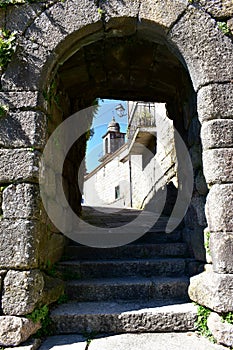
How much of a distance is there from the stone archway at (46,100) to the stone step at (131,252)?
70 centimetres

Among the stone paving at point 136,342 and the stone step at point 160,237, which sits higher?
the stone step at point 160,237

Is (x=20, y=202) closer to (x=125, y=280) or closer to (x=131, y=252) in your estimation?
(x=125, y=280)

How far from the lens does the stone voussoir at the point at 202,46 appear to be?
2.54 metres

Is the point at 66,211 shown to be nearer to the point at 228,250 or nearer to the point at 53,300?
the point at 53,300

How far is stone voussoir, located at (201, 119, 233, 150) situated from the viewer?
241 centimetres

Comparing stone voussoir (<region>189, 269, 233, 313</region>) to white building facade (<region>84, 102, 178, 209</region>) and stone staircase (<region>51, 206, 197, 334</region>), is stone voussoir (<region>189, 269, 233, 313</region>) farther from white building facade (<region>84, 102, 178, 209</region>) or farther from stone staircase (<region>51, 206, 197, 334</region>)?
white building facade (<region>84, 102, 178, 209</region>)

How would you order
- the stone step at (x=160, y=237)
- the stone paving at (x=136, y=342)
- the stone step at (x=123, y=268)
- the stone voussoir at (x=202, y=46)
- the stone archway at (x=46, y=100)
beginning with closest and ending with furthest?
the stone paving at (x=136, y=342) → the stone archway at (x=46, y=100) → the stone voussoir at (x=202, y=46) → the stone step at (x=123, y=268) → the stone step at (x=160, y=237)

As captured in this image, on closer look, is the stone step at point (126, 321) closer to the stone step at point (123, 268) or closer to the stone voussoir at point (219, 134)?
the stone step at point (123, 268)

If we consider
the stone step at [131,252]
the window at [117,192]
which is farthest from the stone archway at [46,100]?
the window at [117,192]

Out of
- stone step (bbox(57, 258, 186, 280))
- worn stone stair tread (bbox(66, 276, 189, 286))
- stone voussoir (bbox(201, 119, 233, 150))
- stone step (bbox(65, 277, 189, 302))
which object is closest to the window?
stone step (bbox(57, 258, 186, 280))

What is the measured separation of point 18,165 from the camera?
2428 millimetres

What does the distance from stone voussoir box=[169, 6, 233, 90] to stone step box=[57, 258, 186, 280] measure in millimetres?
1793

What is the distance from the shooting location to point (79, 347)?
2154 mm

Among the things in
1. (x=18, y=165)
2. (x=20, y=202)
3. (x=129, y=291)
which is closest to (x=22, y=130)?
(x=18, y=165)
